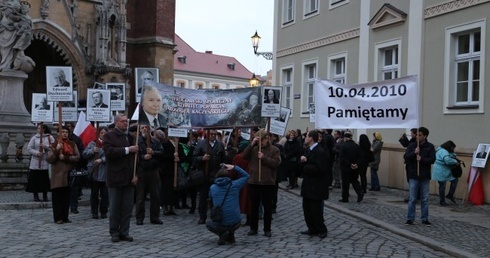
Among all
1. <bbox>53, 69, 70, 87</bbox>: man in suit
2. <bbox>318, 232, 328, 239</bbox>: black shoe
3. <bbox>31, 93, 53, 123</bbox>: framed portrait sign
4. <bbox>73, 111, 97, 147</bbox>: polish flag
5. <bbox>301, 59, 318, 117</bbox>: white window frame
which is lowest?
<bbox>318, 232, 328, 239</bbox>: black shoe

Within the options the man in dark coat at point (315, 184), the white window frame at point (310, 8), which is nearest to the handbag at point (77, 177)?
the man in dark coat at point (315, 184)

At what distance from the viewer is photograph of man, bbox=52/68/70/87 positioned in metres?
13.3

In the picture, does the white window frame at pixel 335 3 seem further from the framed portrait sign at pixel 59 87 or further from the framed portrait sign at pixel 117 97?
the framed portrait sign at pixel 59 87

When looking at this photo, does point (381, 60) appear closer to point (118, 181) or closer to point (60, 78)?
point (60, 78)

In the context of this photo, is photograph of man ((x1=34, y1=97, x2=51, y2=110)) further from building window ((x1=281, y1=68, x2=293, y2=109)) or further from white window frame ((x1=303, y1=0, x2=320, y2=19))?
building window ((x1=281, y1=68, x2=293, y2=109))

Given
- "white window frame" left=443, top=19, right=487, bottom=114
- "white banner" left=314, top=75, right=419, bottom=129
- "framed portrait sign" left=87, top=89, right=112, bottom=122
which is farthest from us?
"white window frame" left=443, top=19, right=487, bottom=114

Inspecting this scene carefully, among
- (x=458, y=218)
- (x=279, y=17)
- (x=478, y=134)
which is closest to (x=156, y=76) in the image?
(x=458, y=218)

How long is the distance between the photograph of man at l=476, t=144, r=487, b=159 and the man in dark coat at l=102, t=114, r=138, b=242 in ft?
30.7

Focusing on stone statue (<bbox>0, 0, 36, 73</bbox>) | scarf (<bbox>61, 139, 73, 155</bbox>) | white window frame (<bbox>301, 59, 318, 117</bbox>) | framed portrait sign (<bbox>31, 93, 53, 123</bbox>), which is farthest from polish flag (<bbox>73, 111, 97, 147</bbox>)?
white window frame (<bbox>301, 59, 318, 117</bbox>)

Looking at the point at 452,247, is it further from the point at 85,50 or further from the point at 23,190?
the point at 85,50

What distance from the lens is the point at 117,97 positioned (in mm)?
16422

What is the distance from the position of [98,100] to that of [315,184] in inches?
233

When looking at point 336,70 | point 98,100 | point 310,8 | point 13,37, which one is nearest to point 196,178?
point 98,100

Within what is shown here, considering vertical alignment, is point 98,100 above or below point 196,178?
above
